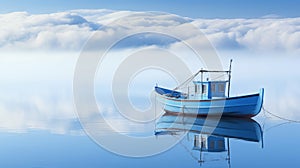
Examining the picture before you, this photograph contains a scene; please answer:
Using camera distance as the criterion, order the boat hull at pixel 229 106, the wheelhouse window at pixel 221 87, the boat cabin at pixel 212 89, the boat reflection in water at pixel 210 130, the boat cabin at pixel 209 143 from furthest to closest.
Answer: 1. the wheelhouse window at pixel 221 87
2. the boat cabin at pixel 212 89
3. the boat hull at pixel 229 106
4. the boat reflection in water at pixel 210 130
5. the boat cabin at pixel 209 143

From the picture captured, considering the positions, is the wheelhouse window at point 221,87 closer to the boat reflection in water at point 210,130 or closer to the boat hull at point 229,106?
the boat hull at point 229,106

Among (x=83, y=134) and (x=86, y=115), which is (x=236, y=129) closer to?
(x=83, y=134)

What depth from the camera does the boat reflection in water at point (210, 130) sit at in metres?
22.3

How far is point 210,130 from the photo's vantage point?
27547 mm

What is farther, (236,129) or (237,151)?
(236,129)

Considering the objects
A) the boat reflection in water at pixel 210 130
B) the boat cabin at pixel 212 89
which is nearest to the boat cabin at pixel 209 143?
the boat reflection in water at pixel 210 130

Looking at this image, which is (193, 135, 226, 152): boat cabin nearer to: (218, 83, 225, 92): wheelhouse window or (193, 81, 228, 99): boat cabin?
(193, 81, 228, 99): boat cabin

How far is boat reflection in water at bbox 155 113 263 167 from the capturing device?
877 inches

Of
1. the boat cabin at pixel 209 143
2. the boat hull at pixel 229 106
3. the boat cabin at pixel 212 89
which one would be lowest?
the boat cabin at pixel 209 143

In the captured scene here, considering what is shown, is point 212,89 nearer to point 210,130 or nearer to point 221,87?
point 221,87

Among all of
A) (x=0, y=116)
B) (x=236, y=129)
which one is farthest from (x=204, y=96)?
(x=0, y=116)

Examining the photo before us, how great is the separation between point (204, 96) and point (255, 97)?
138 inches

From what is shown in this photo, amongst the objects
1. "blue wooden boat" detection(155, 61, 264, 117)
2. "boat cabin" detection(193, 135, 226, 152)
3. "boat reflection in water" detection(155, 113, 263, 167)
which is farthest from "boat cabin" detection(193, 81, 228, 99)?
"boat cabin" detection(193, 135, 226, 152)

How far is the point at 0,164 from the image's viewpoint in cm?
1802
